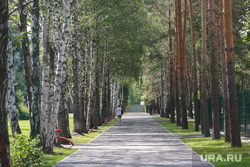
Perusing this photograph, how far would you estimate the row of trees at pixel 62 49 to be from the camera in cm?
1652

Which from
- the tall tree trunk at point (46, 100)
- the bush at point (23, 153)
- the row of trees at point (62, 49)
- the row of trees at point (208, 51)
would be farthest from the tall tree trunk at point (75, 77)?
the bush at point (23, 153)

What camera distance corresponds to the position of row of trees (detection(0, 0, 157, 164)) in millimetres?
16516

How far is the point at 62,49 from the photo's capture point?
1716 centimetres

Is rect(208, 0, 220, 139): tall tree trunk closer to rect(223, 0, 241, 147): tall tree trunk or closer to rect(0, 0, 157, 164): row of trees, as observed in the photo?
rect(223, 0, 241, 147): tall tree trunk

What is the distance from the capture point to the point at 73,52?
81.1ft

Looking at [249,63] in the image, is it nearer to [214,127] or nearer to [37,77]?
[214,127]

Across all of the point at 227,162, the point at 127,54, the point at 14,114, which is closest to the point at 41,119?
the point at 14,114

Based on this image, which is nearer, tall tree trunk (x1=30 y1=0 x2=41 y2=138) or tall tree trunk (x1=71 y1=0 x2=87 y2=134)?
tall tree trunk (x1=30 y1=0 x2=41 y2=138)

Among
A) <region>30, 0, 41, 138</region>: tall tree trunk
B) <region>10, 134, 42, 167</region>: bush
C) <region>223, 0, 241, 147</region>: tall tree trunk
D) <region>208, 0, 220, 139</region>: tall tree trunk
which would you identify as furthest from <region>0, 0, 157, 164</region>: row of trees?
<region>208, 0, 220, 139</region>: tall tree trunk

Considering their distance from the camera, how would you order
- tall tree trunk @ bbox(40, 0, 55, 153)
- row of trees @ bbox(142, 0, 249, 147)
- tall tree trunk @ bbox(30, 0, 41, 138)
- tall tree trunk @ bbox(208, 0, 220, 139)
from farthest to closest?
tall tree trunk @ bbox(208, 0, 220, 139)
row of trees @ bbox(142, 0, 249, 147)
tall tree trunk @ bbox(30, 0, 41, 138)
tall tree trunk @ bbox(40, 0, 55, 153)

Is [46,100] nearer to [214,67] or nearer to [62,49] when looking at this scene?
[62,49]

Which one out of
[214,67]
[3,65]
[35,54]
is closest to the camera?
[3,65]

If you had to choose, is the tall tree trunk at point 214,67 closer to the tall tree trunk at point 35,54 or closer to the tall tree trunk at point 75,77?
the tall tree trunk at point 75,77

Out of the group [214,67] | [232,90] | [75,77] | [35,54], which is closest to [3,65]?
[35,54]
